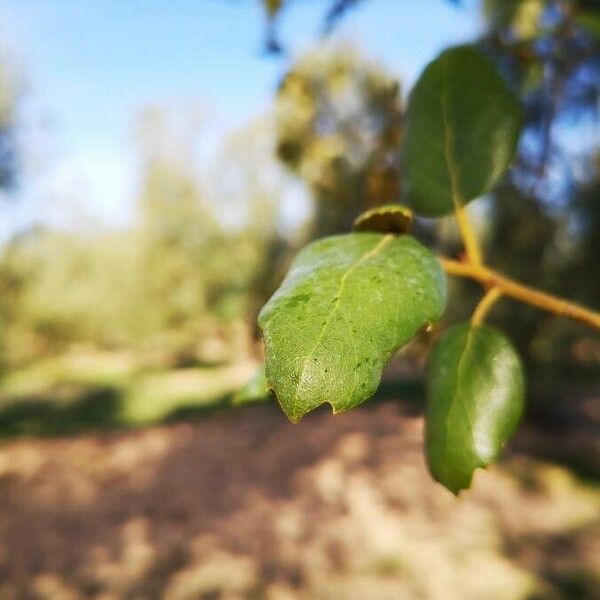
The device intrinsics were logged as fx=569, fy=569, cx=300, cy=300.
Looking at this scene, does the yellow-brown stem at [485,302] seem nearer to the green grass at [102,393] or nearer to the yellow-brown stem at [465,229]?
the yellow-brown stem at [465,229]

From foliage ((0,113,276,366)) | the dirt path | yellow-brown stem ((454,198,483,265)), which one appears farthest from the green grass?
yellow-brown stem ((454,198,483,265))

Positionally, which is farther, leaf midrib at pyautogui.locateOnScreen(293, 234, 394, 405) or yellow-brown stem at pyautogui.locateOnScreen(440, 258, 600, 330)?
yellow-brown stem at pyautogui.locateOnScreen(440, 258, 600, 330)

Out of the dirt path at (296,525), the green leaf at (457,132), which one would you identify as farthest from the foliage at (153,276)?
the green leaf at (457,132)

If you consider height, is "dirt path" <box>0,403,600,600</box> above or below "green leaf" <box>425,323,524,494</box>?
below

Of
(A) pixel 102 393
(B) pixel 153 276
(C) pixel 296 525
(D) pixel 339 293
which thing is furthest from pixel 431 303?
(B) pixel 153 276

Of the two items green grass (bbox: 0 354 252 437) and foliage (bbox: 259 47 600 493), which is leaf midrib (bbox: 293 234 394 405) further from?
green grass (bbox: 0 354 252 437)

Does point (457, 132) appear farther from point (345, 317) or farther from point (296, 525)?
point (296, 525)
